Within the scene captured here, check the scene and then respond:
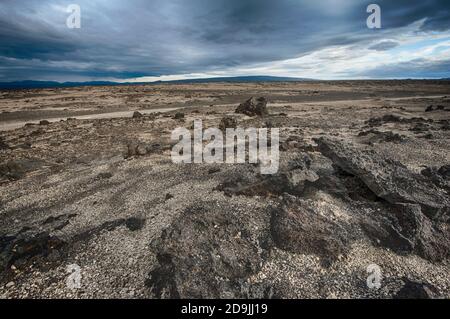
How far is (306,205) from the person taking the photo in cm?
862

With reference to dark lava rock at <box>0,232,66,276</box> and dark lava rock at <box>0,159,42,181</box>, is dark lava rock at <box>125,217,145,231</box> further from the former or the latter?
dark lava rock at <box>0,159,42,181</box>

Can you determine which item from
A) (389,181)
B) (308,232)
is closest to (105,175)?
(308,232)

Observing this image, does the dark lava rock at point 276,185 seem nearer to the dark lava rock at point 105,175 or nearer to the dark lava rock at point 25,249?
the dark lava rock at point 25,249

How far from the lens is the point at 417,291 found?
620 cm

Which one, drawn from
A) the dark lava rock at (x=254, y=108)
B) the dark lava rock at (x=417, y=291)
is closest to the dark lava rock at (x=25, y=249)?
the dark lava rock at (x=417, y=291)

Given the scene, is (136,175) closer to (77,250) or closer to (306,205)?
(77,250)

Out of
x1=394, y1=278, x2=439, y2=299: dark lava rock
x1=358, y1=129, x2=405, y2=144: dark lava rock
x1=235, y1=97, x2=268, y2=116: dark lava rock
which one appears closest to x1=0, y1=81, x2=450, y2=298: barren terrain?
x1=394, y1=278, x2=439, y2=299: dark lava rock

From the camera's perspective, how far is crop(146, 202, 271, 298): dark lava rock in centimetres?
627

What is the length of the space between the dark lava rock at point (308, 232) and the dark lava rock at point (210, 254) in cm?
45

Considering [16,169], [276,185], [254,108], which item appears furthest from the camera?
[254,108]

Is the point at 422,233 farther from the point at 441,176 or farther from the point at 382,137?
the point at 382,137

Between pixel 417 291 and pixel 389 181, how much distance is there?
11.7 feet

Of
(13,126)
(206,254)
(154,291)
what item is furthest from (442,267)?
(13,126)
